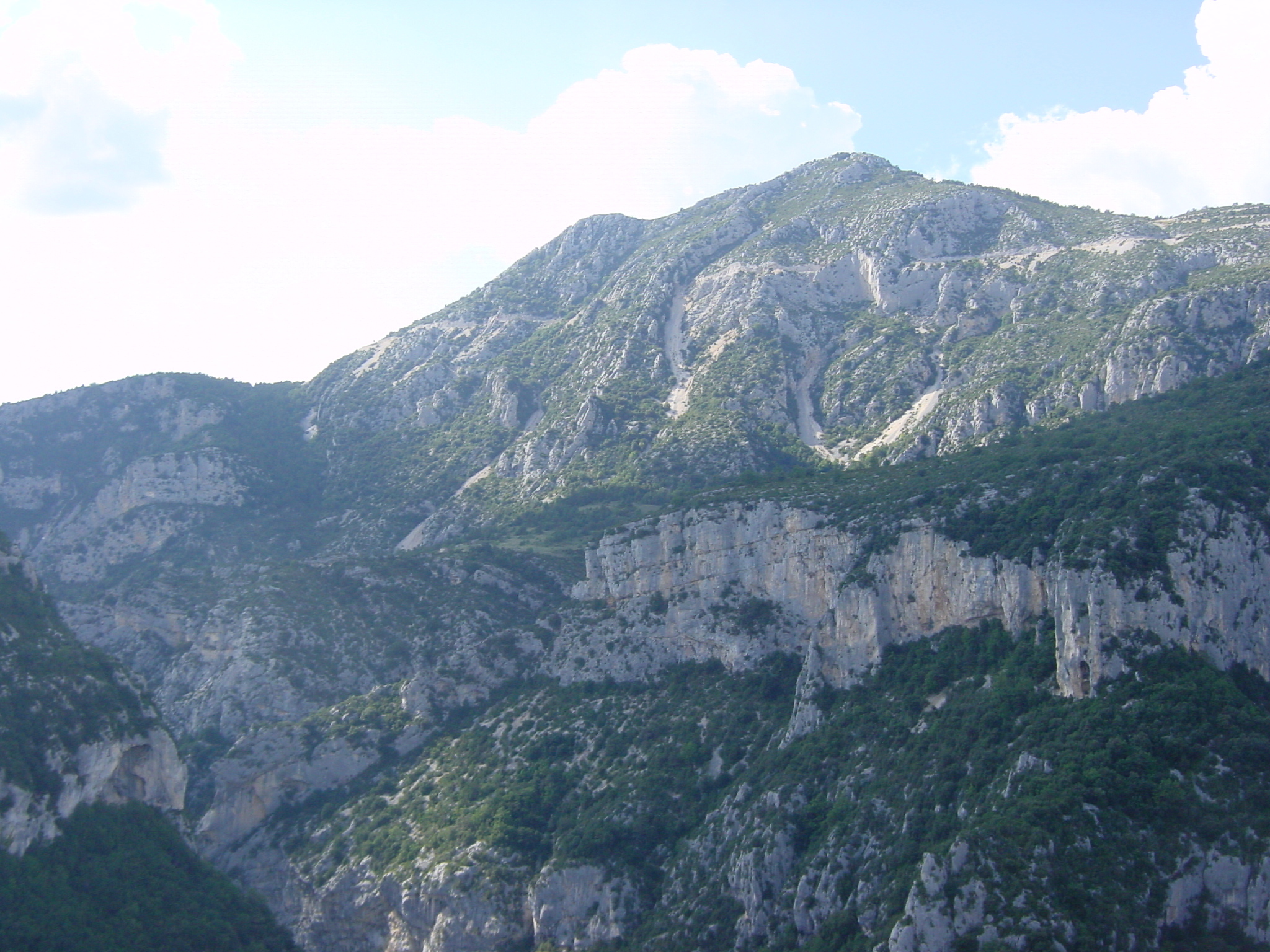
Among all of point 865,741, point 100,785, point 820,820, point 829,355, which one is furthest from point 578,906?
point 829,355

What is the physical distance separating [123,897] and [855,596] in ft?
175

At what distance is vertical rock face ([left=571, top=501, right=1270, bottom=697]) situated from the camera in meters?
61.4

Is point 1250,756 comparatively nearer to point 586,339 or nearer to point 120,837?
point 120,837

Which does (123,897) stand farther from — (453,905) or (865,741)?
(865,741)

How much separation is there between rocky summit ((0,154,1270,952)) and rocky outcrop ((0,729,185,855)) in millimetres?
274

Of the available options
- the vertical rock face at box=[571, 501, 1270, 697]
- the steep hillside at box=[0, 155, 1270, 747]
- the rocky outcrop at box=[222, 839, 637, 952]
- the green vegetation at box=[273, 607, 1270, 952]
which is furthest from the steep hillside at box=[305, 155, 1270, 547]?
the rocky outcrop at box=[222, 839, 637, 952]

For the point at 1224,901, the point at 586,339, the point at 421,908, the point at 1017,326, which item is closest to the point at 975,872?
the point at 1224,901

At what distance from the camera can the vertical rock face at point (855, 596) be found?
61.4m

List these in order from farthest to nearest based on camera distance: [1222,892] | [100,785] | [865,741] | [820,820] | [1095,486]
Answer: [100,785] < [1095,486] < [865,741] < [820,820] < [1222,892]

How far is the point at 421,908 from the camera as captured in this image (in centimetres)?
8069

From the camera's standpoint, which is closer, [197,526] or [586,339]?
[197,526]

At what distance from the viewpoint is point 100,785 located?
78312mm

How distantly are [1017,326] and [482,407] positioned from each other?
8380cm

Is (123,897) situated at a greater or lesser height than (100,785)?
lesser
